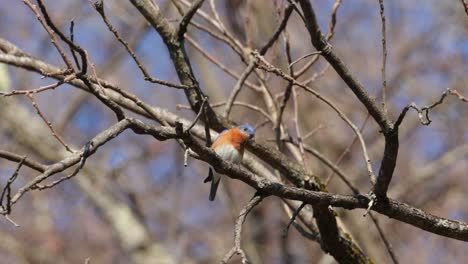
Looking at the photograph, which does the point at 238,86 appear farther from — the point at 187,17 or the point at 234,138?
the point at 187,17

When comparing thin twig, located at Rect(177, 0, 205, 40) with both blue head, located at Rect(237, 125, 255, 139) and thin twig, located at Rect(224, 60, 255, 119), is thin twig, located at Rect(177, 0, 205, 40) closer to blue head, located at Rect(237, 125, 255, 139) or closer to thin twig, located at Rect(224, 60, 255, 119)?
thin twig, located at Rect(224, 60, 255, 119)

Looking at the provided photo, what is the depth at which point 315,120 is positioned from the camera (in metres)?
8.21

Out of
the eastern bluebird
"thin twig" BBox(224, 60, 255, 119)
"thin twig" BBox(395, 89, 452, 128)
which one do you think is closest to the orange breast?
the eastern bluebird

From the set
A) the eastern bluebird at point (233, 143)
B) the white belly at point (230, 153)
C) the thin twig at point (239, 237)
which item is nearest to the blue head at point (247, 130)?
the eastern bluebird at point (233, 143)

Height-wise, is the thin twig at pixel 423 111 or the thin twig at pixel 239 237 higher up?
the thin twig at pixel 423 111

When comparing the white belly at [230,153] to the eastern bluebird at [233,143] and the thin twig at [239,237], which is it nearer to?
the eastern bluebird at [233,143]

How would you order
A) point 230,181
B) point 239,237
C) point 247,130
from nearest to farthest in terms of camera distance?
point 239,237
point 247,130
point 230,181

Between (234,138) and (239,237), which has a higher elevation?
(234,138)

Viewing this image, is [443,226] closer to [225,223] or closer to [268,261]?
[268,261]

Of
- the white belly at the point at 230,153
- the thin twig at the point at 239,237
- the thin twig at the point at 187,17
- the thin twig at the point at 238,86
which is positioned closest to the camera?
the thin twig at the point at 239,237

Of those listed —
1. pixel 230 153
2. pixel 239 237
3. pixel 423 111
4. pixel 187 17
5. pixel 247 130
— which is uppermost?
pixel 187 17

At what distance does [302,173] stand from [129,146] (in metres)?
7.94

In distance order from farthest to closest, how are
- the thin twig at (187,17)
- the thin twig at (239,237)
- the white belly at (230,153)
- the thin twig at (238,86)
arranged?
the white belly at (230,153), the thin twig at (238,86), the thin twig at (187,17), the thin twig at (239,237)

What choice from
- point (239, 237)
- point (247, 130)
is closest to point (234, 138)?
point (247, 130)
